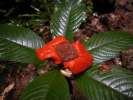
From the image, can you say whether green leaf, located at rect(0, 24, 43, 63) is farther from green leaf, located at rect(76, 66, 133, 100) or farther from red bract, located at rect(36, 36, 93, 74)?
green leaf, located at rect(76, 66, 133, 100)

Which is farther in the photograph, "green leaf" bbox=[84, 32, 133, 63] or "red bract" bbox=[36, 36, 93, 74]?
→ "green leaf" bbox=[84, 32, 133, 63]

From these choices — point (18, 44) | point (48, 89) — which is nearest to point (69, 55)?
point (48, 89)

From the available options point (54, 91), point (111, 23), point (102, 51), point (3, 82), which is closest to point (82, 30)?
point (111, 23)

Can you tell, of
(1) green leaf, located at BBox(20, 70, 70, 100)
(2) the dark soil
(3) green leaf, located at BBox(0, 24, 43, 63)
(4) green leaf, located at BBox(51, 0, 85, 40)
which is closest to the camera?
(1) green leaf, located at BBox(20, 70, 70, 100)

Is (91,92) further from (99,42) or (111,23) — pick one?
(111,23)

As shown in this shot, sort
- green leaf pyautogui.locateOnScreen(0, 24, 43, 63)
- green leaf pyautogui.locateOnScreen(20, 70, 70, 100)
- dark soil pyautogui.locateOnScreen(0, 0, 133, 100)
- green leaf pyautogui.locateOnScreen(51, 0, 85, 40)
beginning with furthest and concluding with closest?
1. dark soil pyautogui.locateOnScreen(0, 0, 133, 100)
2. green leaf pyautogui.locateOnScreen(51, 0, 85, 40)
3. green leaf pyautogui.locateOnScreen(0, 24, 43, 63)
4. green leaf pyautogui.locateOnScreen(20, 70, 70, 100)

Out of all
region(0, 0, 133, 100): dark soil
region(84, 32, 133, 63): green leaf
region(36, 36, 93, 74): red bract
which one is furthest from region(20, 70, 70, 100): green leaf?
region(0, 0, 133, 100): dark soil

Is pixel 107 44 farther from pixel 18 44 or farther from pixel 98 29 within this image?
pixel 98 29
